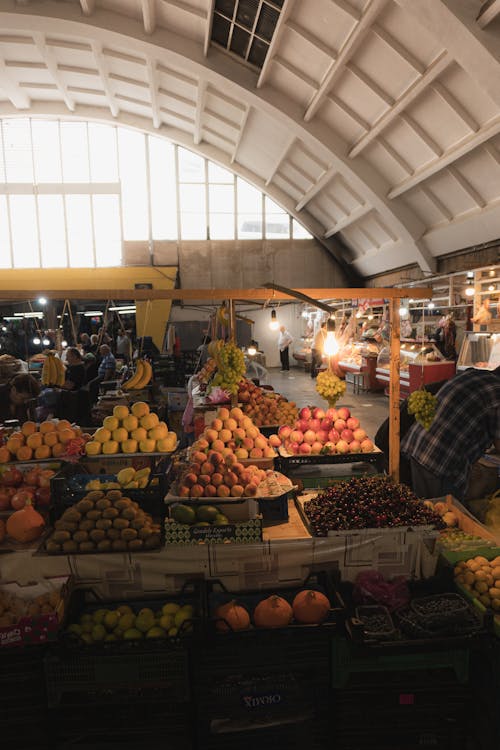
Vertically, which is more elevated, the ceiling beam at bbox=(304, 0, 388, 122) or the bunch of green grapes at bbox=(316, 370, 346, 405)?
the ceiling beam at bbox=(304, 0, 388, 122)

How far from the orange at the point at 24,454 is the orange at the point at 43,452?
2.2 inches

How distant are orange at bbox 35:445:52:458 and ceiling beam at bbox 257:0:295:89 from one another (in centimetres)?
853

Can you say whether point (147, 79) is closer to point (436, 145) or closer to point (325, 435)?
point (436, 145)

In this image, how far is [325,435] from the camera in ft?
15.3

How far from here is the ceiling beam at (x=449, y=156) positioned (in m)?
8.10

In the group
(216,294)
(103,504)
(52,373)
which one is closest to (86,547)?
(103,504)

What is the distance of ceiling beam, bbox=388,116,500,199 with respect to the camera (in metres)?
8.10

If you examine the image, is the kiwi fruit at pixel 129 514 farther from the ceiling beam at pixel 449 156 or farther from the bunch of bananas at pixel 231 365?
the ceiling beam at pixel 449 156

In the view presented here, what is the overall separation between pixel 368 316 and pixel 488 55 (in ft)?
29.5

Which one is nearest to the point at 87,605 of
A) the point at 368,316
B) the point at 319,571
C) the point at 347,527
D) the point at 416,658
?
the point at 319,571

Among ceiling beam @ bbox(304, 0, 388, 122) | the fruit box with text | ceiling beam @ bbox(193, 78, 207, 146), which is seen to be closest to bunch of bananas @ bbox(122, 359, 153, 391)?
the fruit box with text

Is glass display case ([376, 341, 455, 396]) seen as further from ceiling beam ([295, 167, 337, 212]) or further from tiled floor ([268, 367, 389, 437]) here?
ceiling beam ([295, 167, 337, 212])

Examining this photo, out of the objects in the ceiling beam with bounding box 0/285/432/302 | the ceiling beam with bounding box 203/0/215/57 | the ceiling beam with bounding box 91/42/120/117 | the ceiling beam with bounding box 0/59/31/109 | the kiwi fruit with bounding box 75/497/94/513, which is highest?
the ceiling beam with bounding box 0/59/31/109

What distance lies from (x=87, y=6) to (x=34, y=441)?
1069 centimetres
